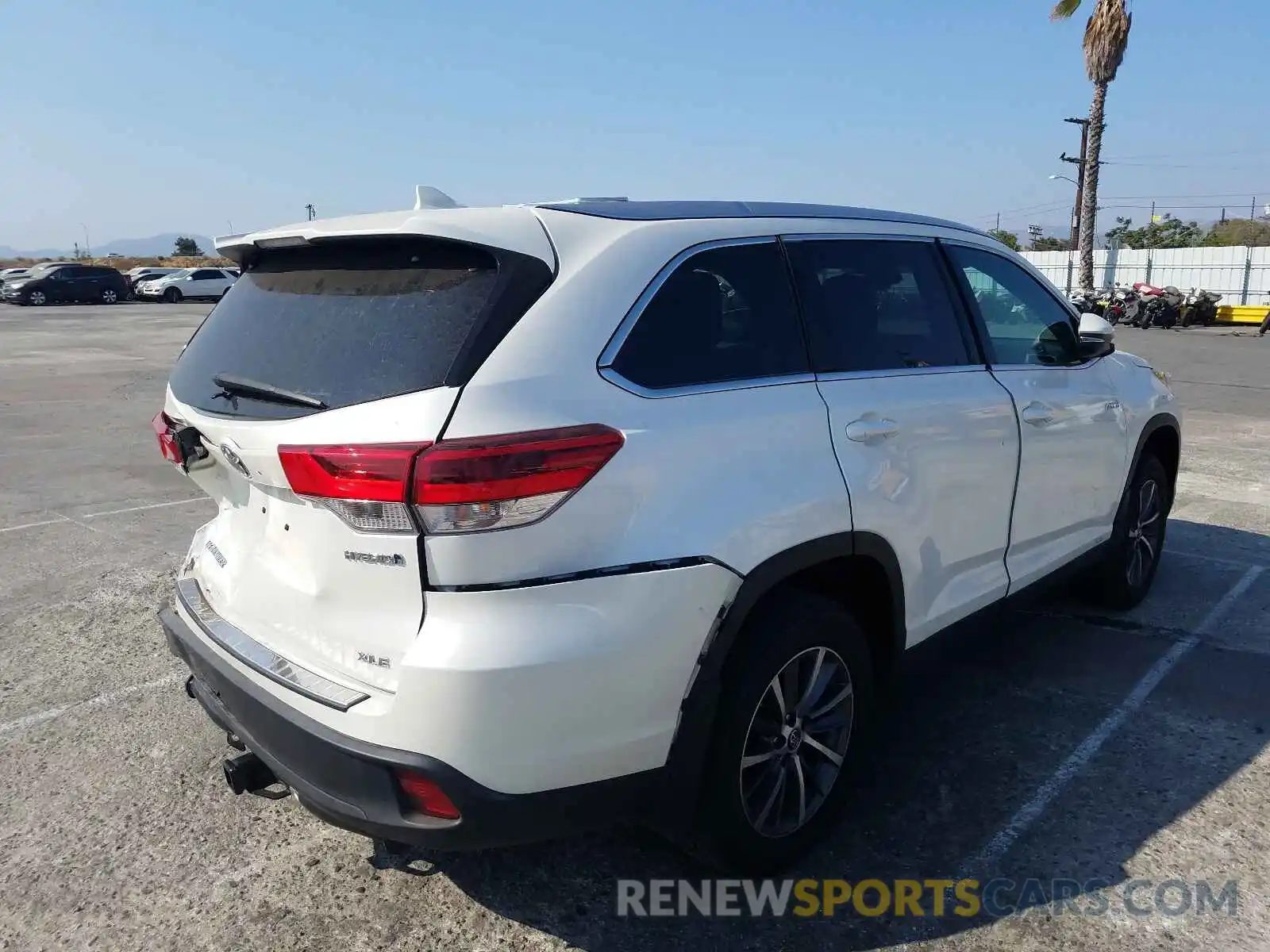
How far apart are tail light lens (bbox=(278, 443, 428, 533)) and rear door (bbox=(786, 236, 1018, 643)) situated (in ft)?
4.13

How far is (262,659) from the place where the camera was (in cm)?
255

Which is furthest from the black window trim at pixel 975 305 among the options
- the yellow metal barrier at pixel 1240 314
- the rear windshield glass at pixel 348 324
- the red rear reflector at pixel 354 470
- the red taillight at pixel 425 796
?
the yellow metal barrier at pixel 1240 314

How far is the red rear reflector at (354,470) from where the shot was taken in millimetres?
2105

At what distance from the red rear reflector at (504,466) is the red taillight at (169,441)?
3.80 ft

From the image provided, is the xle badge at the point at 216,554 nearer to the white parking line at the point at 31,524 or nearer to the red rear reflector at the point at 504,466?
the red rear reflector at the point at 504,466

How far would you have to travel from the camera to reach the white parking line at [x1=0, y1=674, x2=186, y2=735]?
3773mm

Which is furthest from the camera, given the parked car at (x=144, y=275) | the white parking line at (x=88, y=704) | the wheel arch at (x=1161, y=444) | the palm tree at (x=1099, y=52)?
the parked car at (x=144, y=275)

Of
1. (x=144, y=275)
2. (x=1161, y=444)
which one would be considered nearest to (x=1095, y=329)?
(x=1161, y=444)

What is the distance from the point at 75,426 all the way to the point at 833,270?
1000 cm

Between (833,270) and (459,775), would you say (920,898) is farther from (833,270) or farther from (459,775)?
(833,270)

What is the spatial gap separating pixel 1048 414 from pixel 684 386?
197 centimetres

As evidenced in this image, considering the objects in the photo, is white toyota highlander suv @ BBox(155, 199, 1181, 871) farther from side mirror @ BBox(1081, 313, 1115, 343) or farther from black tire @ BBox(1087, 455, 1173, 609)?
black tire @ BBox(1087, 455, 1173, 609)

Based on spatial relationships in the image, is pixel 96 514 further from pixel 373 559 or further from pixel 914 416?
pixel 914 416

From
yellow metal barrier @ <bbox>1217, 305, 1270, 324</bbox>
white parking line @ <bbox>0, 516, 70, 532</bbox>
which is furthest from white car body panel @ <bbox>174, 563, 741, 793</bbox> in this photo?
yellow metal barrier @ <bbox>1217, 305, 1270, 324</bbox>
